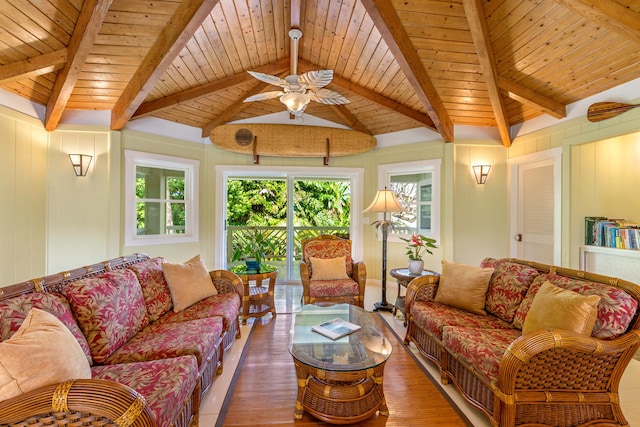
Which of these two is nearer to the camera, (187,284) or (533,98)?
(187,284)

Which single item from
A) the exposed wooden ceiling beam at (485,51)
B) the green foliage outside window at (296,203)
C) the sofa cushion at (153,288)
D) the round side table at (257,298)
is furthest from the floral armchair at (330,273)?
the exposed wooden ceiling beam at (485,51)

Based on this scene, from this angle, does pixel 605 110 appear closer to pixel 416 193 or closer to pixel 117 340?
pixel 416 193

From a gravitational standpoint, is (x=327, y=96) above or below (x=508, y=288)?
above

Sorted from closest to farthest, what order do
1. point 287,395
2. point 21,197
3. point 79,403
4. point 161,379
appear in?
point 79,403, point 161,379, point 287,395, point 21,197

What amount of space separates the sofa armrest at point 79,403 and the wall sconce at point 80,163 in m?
3.46

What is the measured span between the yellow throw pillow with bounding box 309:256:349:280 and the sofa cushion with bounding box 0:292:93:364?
7.71 ft

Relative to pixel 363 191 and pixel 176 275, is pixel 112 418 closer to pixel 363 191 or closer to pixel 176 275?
pixel 176 275

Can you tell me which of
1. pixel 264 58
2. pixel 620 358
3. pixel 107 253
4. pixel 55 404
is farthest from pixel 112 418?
pixel 264 58

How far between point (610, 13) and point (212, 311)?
373cm

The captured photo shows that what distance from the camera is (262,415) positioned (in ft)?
5.83

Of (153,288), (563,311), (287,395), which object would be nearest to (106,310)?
(153,288)

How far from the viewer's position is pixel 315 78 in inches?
90.7

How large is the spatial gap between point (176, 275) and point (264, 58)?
2805 millimetres

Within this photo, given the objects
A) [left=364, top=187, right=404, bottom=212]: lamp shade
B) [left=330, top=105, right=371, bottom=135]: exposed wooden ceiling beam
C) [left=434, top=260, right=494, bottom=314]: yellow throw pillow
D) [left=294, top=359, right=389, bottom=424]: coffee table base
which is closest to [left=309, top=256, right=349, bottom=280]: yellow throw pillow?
[left=364, top=187, right=404, bottom=212]: lamp shade
